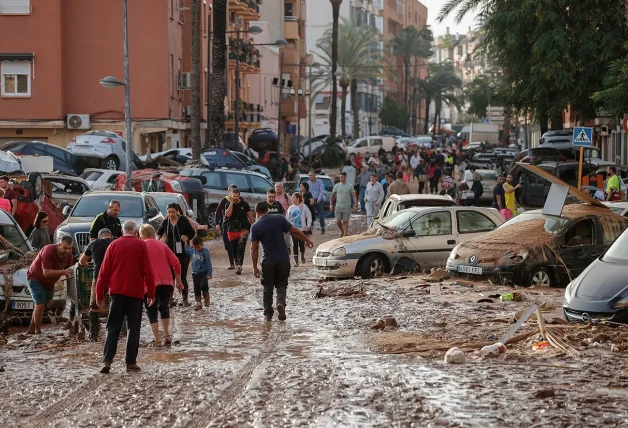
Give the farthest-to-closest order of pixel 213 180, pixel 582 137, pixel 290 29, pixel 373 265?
pixel 290 29, pixel 213 180, pixel 582 137, pixel 373 265

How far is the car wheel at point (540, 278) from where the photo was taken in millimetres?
19859

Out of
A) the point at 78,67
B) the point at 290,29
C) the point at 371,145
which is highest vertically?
the point at 290,29

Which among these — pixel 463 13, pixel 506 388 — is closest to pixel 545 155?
pixel 463 13

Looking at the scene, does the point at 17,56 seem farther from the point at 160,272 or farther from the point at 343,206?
the point at 160,272

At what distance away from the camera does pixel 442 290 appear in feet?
64.9

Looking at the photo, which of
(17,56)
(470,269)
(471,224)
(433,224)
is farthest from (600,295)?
(17,56)

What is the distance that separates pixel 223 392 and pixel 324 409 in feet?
4.32

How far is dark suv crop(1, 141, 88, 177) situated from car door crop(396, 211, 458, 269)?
20.1 m

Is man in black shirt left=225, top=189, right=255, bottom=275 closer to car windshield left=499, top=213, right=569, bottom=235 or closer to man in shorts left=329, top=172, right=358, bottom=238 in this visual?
car windshield left=499, top=213, right=569, bottom=235

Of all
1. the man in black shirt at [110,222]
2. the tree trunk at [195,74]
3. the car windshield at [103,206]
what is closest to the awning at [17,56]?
the tree trunk at [195,74]

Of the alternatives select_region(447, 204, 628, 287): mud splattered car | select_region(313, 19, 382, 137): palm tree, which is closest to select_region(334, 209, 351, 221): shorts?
select_region(447, 204, 628, 287): mud splattered car

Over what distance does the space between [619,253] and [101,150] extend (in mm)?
31170

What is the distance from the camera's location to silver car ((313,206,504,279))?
22.7m

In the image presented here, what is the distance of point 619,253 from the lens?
1574 cm
